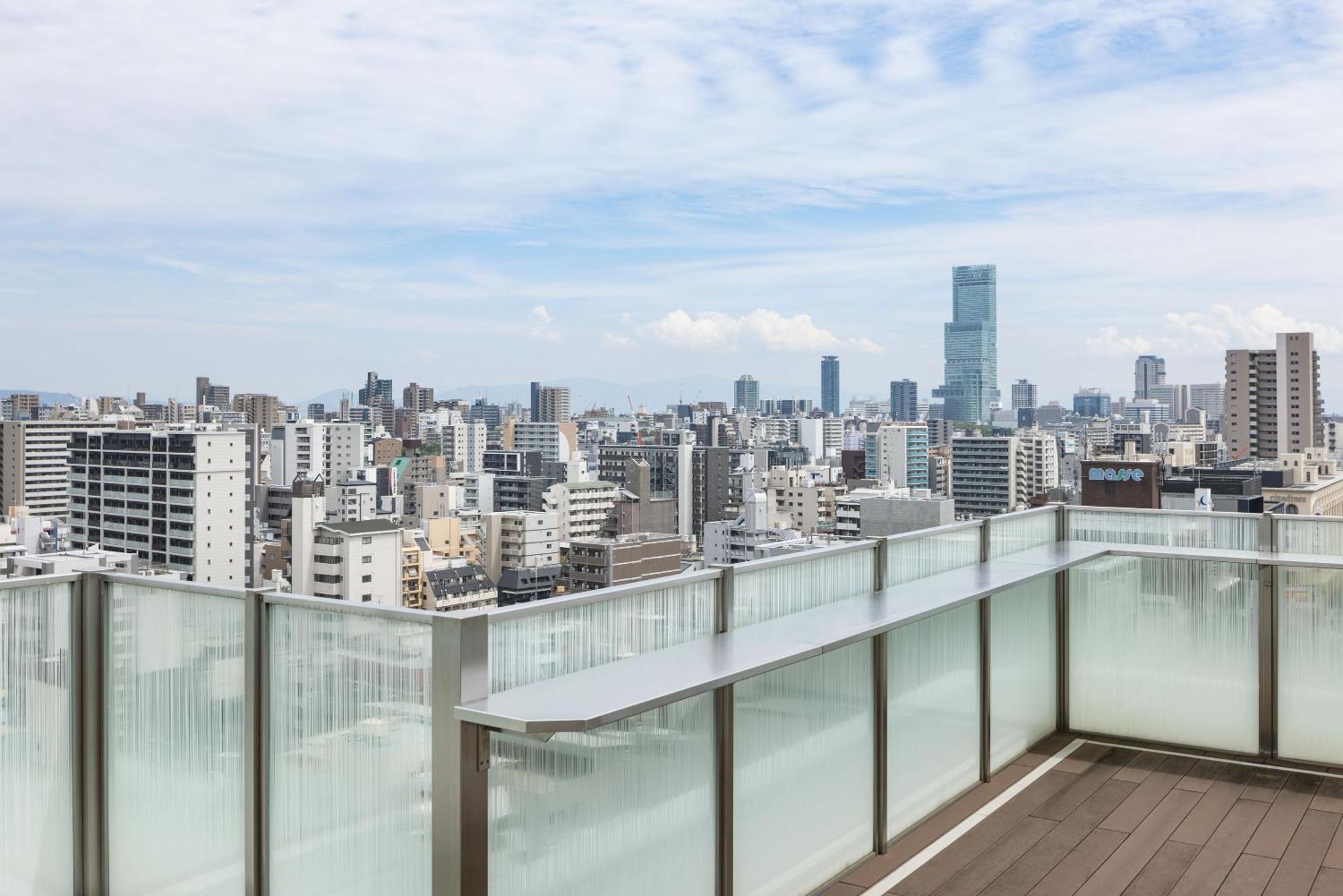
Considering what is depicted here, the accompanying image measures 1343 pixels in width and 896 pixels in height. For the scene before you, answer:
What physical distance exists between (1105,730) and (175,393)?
12238 centimetres

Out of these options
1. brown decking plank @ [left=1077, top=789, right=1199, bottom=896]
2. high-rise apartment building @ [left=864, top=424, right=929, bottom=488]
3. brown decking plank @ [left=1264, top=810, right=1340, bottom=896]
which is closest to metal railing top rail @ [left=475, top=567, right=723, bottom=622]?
brown decking plank @ [left=1077, top=789, right=1199, bottom=896]

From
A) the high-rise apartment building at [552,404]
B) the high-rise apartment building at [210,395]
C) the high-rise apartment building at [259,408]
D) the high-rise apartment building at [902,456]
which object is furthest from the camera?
the high-rise apartment building at [552,404]

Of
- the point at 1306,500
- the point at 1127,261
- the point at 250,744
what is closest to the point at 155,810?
the point at 250,744

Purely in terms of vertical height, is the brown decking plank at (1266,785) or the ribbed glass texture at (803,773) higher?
the ribbed glass texture at (803,773)

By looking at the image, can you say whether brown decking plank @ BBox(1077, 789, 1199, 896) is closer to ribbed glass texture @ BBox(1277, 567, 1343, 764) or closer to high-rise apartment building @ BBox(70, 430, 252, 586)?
ribbed glass texture @ BBox(1277, 567, 1343, 764)

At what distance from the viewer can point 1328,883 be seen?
370cm

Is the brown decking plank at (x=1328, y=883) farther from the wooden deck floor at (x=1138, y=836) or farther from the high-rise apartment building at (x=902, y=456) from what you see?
the high-rise apartment building at (x=902, y=456)

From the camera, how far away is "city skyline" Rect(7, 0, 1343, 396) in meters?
58.0

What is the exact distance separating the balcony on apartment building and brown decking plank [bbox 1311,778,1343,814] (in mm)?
33

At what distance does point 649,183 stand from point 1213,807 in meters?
115

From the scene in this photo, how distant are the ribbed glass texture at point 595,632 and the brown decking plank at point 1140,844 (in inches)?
69.4

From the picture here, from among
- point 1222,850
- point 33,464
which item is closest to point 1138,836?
point 1222,850

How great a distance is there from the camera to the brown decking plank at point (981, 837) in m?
3.76

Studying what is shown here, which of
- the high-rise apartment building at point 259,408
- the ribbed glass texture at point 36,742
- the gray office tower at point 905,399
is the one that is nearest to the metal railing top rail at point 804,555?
the ribbed glass texture at point 36,742
